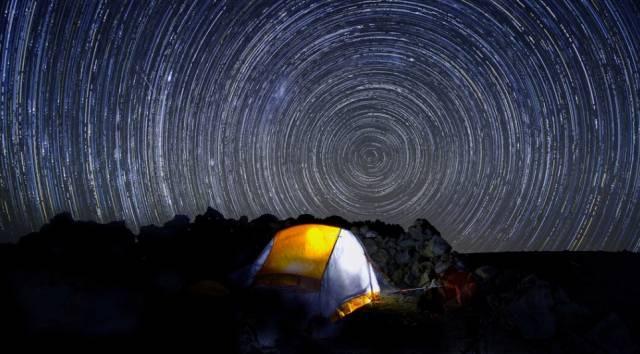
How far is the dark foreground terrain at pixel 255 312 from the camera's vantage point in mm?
7238

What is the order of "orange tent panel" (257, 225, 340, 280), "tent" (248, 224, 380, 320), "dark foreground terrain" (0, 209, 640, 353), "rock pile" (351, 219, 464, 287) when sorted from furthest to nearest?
"rock pile" (351, 219, 464, 287)
"orange tent panel" (257, 225, 340, 280)
"tent" (248, 224, 380, 320)
"dark foreground terrain" (0, 209, 640, 353)

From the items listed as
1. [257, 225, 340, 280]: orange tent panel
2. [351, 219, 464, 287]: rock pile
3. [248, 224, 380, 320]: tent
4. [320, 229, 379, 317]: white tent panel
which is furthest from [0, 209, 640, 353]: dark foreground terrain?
[351, 219, 464, 287]: rock pile

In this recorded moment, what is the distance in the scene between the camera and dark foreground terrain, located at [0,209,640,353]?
23.7 ft

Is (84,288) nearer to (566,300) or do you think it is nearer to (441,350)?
(441,350)

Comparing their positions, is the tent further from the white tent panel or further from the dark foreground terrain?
the dark foreground terrain

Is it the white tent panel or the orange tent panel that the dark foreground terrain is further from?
the orange tent panel

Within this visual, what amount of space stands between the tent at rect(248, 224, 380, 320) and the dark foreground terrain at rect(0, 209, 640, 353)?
0.39 metres

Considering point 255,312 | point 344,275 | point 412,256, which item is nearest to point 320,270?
point 344,275

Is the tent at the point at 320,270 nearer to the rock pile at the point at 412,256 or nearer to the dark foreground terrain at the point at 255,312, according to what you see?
the dark foreground terrain at the point at 255,312

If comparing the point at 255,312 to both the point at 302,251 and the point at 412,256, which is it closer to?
the point at 302,251

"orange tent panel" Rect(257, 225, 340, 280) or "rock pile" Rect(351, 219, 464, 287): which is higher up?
"orange tent panel" Rect(257, 225, 340, 280)

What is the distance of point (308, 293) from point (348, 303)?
45.3 inches

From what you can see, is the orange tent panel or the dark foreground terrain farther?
the orange tent panel

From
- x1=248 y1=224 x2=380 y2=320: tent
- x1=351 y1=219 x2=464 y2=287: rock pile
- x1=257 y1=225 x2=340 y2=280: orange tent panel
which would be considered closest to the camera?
x1=248 y1=224 x2=380 y2=320: tent
